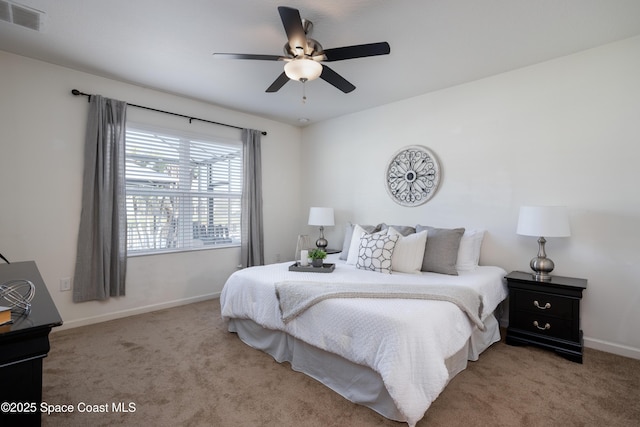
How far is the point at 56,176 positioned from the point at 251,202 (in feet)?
7.10

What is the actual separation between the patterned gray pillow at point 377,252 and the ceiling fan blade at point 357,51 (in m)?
1.66

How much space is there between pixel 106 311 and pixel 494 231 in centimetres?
419

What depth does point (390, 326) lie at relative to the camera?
1769 mm

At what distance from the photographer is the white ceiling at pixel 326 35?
Answer: 219 cm

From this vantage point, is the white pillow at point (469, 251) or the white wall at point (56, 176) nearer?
the white wall at point (56, 176)

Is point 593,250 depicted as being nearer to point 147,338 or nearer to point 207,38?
point 207,38

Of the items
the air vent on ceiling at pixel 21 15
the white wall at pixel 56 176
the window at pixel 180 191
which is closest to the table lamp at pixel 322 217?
the window at pixel 180 191

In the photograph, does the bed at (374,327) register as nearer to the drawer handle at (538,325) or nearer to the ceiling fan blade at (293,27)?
the drawer handle at (538,325)

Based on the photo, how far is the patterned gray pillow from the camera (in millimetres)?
2994

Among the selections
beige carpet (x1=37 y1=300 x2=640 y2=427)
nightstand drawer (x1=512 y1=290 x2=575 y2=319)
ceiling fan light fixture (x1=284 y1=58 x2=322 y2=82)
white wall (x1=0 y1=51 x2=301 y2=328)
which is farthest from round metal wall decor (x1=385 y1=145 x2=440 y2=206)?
white wall (x1=0 y1=51 x2=301 y2=328)

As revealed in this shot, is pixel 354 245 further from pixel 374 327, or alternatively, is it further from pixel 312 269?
pixel 374 327

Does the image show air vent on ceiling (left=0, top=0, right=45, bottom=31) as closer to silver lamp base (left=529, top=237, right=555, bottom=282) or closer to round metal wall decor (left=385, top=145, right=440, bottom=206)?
round metal wall decor (left=385, top=145, right=440, bottom=206)

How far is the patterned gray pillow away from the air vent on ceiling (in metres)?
3.16

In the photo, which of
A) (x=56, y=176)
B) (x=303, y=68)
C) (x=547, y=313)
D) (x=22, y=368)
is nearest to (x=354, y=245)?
(x=547, y=313)
